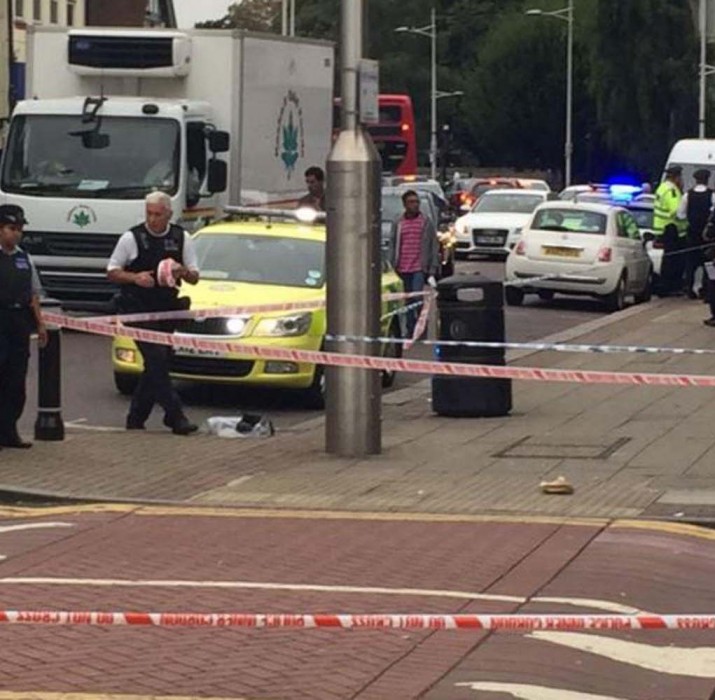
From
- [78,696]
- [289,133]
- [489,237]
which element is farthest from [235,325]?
[489,237]

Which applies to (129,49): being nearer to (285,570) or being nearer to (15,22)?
(285,570)

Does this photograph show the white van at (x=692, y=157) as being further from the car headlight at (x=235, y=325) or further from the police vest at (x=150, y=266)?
the police vest at (x=150, y=266)

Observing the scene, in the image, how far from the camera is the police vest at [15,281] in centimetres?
1407

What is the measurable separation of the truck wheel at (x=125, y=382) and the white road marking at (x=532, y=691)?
33.6ft

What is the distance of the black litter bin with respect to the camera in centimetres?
1652

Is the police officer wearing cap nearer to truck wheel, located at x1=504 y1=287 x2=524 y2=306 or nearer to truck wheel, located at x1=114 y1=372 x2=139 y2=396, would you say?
truck wheel, located at x1=114 y1=372 x2=139 y2=396

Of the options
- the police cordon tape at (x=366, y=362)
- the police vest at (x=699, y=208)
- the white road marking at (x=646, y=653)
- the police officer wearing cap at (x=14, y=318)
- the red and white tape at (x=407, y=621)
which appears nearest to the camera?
the red and white tape at (x=407, y=621)

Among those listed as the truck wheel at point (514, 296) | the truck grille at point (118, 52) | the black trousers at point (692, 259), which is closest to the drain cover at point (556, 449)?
the truck grille at point (118, 52)

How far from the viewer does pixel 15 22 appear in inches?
2584

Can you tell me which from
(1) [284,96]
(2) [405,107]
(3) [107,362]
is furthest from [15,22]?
(3) [107,362]

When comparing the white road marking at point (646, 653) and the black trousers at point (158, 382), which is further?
the black trousers at point (158, 382)

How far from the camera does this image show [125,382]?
17938 mm

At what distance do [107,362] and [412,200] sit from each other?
4155mm

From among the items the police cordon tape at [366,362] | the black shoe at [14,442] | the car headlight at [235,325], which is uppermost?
the car headlight at [235,325]
